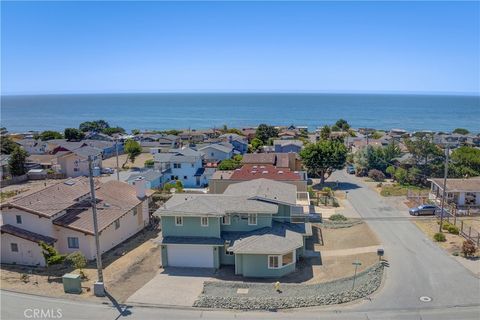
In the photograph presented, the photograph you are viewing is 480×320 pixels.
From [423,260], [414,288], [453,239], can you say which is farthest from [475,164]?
[414,288]

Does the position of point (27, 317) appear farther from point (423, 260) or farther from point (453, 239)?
point (453, 239)

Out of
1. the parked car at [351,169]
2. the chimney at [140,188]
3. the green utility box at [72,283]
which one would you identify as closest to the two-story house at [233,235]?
the green utility box at [72,283]

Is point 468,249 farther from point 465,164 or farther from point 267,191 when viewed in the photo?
point 465,164

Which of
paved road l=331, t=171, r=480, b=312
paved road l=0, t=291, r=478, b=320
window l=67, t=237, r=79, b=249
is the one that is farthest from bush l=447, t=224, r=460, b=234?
window l=67, t=237, r=79, b=249

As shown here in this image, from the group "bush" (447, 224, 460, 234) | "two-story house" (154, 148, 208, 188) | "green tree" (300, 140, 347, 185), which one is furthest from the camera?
"two-story house" (154, 148, 208, 188)

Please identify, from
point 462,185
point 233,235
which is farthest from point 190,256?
point 462,185

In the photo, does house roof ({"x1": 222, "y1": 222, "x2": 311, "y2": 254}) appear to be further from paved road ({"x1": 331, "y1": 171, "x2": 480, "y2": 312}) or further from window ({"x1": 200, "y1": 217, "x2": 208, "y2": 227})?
paved road ({"x1": 331, "y1": 171, "x2": 480, "y2": 312})
